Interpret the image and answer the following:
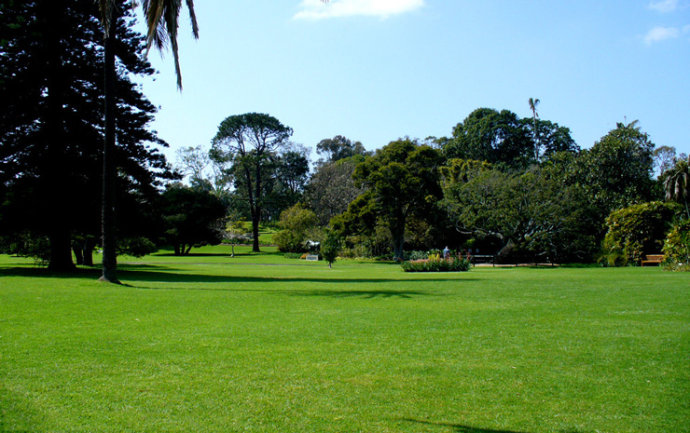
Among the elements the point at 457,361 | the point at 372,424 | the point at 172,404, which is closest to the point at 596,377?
the point at 457,361

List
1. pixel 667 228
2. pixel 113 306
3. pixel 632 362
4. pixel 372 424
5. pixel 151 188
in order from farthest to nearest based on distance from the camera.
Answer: pixel 667 228 → pixel 151 188 → pixel 113 306 → pixel 632 362 → pixel 372 424

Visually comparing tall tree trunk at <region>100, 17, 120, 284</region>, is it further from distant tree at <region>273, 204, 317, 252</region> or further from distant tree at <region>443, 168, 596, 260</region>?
distant tree at <region>273, 204, 317, 252</region>

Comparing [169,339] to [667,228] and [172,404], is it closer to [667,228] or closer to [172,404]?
[172,404]

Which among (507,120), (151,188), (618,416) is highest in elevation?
(507,120)

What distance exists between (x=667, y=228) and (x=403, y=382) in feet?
107

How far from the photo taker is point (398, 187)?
47.4 meters

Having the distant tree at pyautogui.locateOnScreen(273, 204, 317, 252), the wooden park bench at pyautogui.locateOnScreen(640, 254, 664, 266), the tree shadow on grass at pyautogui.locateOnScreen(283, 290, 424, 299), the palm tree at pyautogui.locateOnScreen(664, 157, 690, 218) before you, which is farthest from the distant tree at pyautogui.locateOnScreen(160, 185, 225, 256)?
the tree shadow on grass at pyautogui.locateOnScreen(283, 290, 424, 299)

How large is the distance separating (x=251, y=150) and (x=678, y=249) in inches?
2332

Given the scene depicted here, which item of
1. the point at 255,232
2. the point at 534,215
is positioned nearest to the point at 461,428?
the point at 534,215

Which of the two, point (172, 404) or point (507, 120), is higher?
point (507, 120)

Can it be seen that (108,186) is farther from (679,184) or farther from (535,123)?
(535,123)

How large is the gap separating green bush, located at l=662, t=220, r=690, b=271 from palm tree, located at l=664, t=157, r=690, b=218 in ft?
49.9

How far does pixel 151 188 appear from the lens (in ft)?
93.2

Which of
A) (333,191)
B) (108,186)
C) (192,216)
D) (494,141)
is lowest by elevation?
(108,186)
